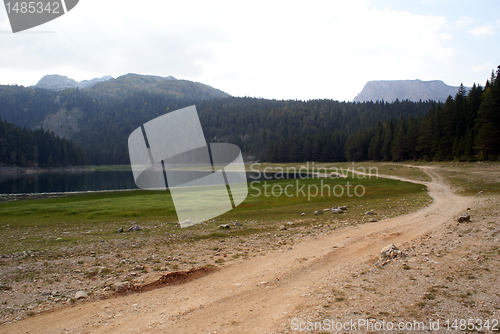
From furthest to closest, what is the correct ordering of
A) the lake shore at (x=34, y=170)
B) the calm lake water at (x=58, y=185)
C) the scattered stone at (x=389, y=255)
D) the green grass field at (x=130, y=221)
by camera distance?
the lake shore at (x=34, y=170) → the calm lake water at (x=58, y=185) → the green grass field at (x=130, y=221) → the scattered stone at (x=389, y=255)

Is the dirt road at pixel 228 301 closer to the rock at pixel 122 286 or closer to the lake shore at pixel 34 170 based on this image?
the rock at pixel 122 286

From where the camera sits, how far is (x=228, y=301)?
726cm

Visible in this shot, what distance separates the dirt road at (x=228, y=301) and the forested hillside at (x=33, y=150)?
5806 inches

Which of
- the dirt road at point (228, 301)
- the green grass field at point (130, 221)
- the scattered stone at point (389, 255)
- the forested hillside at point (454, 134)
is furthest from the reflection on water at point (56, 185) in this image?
the forested hillside at point (454, 134)

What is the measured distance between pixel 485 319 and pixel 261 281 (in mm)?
5403

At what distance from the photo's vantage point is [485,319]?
16.9ft

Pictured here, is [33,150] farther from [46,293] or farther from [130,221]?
[46,293]

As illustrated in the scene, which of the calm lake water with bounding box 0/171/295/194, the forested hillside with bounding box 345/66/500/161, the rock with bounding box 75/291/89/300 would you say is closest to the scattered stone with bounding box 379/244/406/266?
the rock with bounding box 75/291/89/300

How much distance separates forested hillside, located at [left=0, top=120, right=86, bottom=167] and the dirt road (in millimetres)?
147480

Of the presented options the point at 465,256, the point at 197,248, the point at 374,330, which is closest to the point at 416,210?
the point at 465,256

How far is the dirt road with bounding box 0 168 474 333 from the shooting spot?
5.95 meters

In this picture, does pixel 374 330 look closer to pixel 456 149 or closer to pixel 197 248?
pixel 197 248

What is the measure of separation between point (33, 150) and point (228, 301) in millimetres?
156044

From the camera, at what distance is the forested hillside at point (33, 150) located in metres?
118
